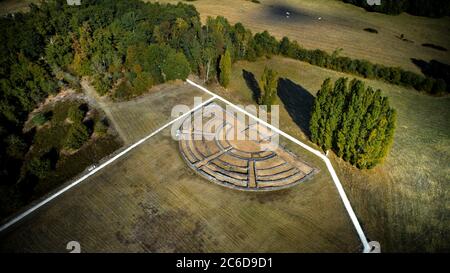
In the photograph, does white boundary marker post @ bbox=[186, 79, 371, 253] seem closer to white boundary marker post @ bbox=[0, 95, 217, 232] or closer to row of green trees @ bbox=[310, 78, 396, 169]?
row of green trees @ bbox=[310, 78, 396, 169]

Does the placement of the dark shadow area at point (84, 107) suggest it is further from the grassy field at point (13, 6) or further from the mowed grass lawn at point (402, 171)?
the grassy field at point (13, 6)

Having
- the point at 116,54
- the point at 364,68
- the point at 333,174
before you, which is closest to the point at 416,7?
the point at 364,68

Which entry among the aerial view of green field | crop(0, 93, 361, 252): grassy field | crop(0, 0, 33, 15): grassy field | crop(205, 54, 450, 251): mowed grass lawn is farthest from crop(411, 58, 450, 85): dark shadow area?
crop(0, 0, 33, 15): grassy field

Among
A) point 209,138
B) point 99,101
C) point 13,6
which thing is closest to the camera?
point 209,138

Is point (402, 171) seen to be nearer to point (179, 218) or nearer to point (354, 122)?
point (354, 122)

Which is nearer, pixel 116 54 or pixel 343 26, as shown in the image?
pixel 116 54
